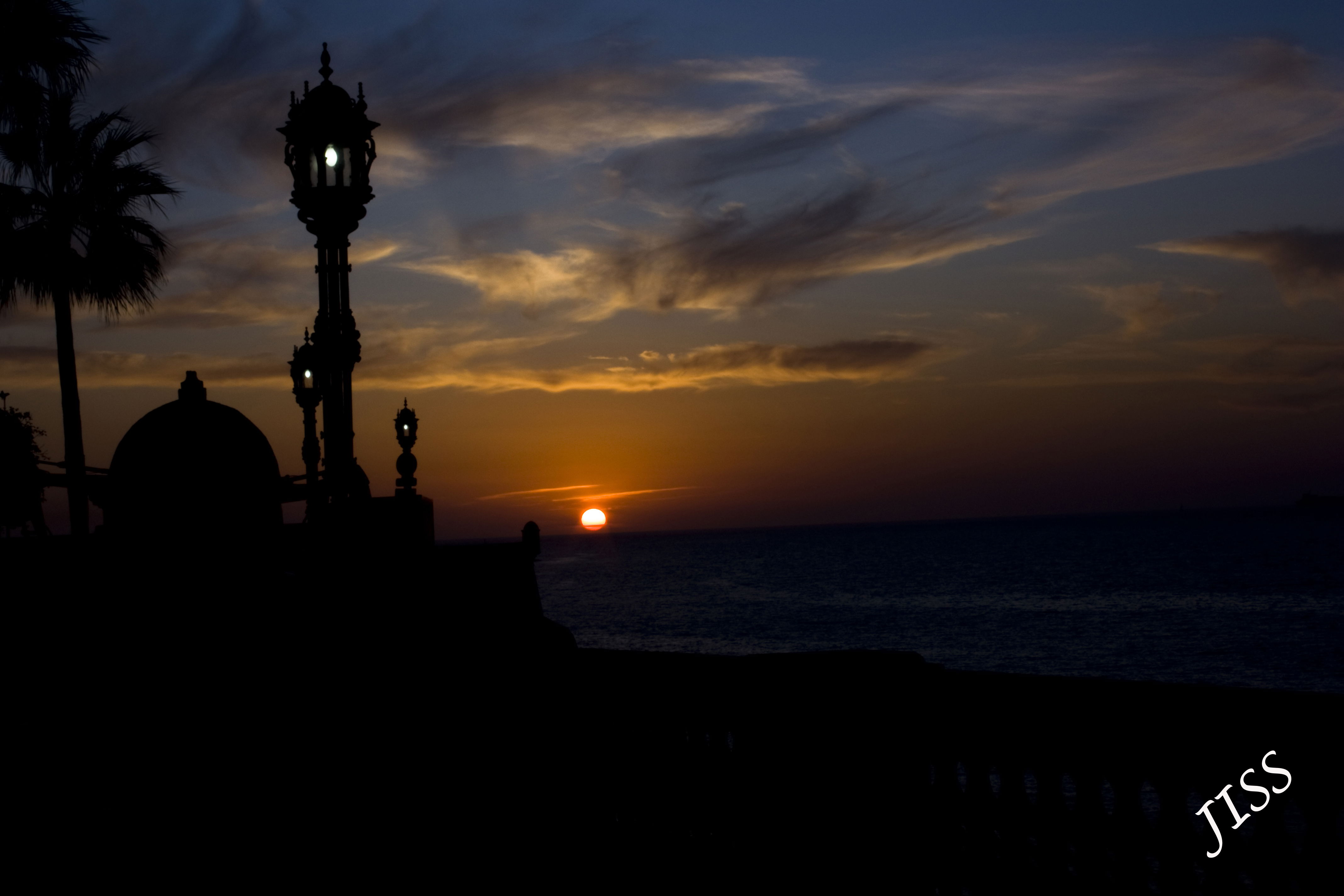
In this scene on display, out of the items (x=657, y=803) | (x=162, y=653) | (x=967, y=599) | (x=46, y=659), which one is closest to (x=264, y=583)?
(x=162, y=653)

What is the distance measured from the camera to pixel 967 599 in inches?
4803

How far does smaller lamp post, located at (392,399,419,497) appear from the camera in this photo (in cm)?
1934

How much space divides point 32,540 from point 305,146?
7797mm

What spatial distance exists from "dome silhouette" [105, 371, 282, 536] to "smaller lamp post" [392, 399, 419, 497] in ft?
18.1

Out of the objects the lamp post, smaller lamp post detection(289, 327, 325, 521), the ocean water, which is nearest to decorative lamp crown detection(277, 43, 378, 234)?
the lamp post

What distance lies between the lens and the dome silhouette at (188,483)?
1141cm

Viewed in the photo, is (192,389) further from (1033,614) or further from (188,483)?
(1033,614)

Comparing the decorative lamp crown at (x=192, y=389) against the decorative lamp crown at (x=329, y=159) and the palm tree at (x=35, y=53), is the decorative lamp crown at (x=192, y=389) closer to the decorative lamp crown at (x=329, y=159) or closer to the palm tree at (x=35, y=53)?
the decorative lamp crown at (x=329, y=159)

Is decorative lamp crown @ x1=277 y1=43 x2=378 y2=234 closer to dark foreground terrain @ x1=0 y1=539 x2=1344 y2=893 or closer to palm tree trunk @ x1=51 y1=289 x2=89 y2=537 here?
dark foreground terrain @ x1=0 y1=539 x2=1344 y2=893

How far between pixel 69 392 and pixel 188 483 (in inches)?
518

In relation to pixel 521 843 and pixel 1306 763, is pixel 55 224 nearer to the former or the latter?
pixel 521 843

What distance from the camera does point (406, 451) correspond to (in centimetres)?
2300

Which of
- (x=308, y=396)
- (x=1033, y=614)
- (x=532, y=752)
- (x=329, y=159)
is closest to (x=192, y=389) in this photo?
(x=329, y=159)

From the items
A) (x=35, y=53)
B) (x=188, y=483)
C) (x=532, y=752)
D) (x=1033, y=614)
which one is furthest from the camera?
(x=1033, y=614)
